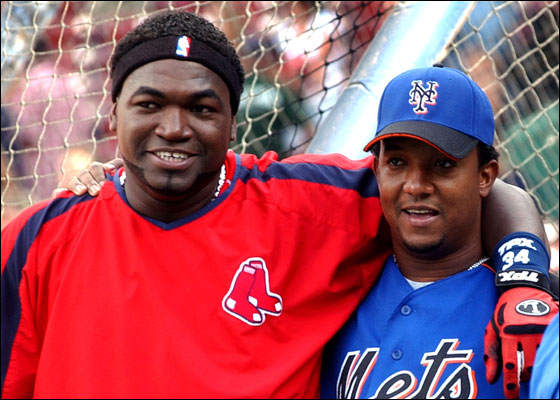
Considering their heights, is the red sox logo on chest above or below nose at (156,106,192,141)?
below

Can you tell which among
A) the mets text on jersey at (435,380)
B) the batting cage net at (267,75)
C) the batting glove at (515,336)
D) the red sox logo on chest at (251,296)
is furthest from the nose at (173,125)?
the batting cage net at (267,75)

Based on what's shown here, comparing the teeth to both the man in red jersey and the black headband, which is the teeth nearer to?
the man in red jersey

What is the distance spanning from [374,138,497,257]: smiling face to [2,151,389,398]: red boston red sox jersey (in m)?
0.17

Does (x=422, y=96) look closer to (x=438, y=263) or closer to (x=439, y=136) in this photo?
(x=439, y=136)

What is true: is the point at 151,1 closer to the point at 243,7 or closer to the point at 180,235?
the point at 243,7

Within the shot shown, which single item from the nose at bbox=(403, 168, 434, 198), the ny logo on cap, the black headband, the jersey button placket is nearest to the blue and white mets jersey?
the jersey button placket

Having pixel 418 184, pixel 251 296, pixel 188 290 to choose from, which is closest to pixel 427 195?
pixel 418 184

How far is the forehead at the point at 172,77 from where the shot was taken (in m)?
1.83

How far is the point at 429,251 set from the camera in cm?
182

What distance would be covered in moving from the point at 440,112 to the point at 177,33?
1.99ft

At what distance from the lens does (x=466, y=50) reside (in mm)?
3312

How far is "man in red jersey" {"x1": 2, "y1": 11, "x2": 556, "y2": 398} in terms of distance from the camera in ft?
5.71

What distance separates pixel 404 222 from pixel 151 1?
2245 millimetres

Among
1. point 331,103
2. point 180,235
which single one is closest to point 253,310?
point 180,235
